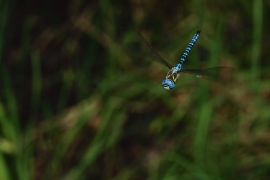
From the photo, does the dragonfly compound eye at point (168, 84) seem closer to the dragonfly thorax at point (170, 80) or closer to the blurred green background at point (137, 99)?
the dragonfly thorax at point (170, 80)

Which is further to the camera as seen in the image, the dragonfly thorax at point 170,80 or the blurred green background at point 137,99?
the blurred green background at point 137,99

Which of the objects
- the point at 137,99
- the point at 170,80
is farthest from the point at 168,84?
the point at 137,99

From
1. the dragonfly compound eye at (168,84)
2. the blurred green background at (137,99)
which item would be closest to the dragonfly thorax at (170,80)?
the dragonfly compound eye at (168,84)

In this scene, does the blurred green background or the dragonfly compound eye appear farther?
the blurred green background

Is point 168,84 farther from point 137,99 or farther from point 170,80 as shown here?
point 137,99

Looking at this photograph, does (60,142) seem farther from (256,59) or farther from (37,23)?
(256,59)

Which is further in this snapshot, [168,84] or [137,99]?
[137,99]

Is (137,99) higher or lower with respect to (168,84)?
higher

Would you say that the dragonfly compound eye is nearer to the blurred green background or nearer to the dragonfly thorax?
the dragonfly thorax

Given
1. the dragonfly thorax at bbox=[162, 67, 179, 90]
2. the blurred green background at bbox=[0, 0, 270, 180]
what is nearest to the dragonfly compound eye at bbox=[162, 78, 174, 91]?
the dragonfly thorax at bbox=[162, 67, 179, 90]
